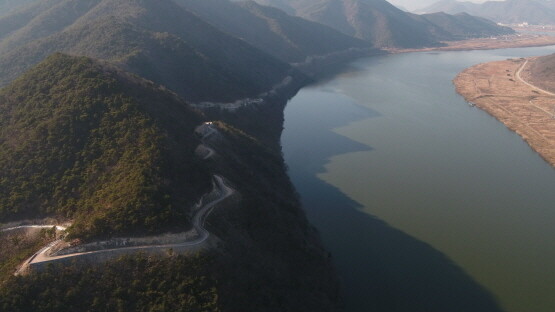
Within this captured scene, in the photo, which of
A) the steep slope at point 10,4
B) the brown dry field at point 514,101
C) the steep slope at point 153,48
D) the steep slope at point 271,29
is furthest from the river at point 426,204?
the steep slope at point 10,4

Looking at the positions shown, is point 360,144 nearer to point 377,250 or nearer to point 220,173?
A: point 377,250

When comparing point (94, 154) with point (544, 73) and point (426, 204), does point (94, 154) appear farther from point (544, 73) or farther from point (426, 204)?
point (544, 73)

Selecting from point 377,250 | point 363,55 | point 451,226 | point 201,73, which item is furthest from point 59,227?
point 363,55

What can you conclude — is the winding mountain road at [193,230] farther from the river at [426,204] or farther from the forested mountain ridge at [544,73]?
the forested mountain ridge at [544,73]

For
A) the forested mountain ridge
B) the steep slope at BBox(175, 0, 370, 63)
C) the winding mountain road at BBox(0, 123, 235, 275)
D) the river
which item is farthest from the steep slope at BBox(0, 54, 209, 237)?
the forested mountain ridge

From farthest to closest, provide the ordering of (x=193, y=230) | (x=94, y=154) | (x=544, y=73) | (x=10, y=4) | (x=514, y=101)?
(x=10, y=4) < (x=544, y=73) < (x=514, y=101) < (x=94, y=154) < (x=193, y=230)

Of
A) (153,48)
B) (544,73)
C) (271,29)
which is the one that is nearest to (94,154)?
(153,48)

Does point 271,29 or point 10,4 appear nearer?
point 10,4

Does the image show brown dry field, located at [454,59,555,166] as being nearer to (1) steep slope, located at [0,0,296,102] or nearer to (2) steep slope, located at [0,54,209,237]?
(1) steep slope, located at [0,0,296,102]
